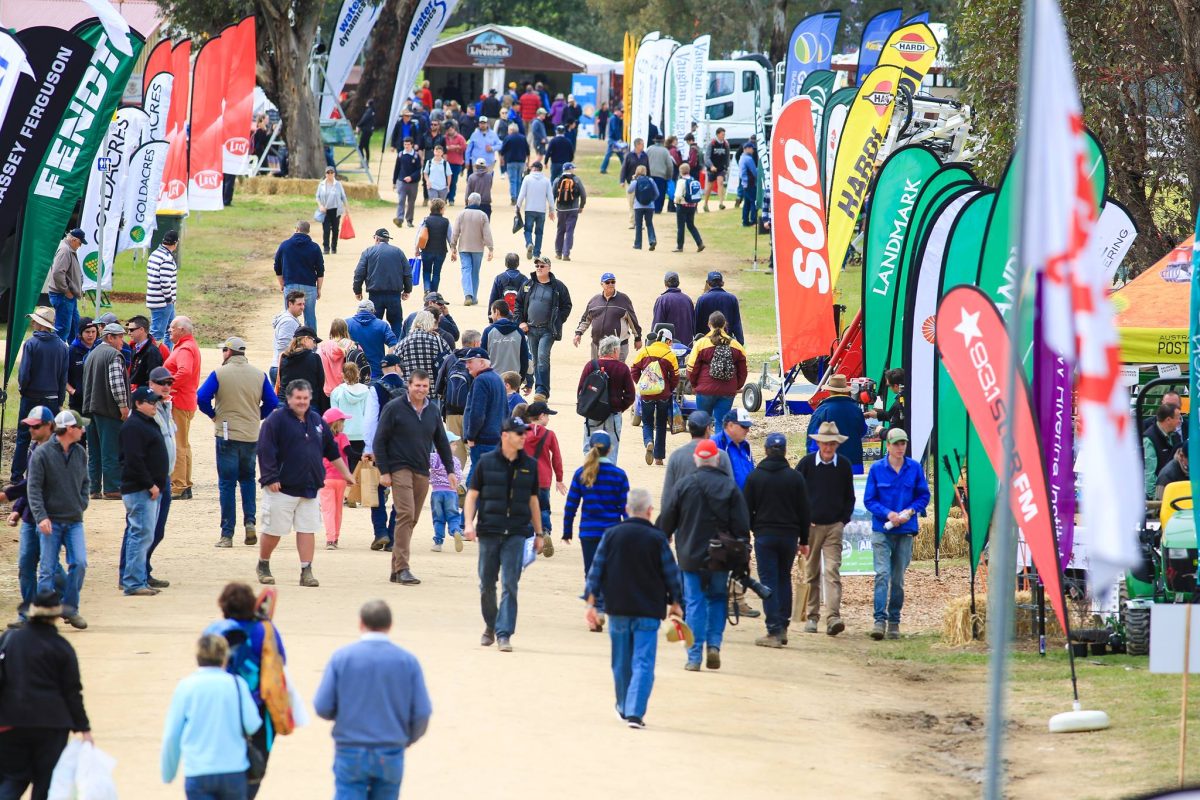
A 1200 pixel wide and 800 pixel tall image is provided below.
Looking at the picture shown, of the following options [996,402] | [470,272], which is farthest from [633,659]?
[470,272]

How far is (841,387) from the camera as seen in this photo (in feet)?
52.0

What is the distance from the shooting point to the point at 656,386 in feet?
59.8

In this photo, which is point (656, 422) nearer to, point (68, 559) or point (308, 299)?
point (308, 299)

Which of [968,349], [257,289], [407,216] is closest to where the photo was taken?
[968,349]

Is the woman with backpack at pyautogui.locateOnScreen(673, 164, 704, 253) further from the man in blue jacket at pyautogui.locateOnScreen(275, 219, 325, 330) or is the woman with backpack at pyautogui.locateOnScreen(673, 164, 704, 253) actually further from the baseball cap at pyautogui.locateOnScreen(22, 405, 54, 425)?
the baseball cap at pyautogui.locateOnScreen(22, 405, 54, 425)

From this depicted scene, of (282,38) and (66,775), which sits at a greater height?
(282,38)

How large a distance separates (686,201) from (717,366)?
1542 cm

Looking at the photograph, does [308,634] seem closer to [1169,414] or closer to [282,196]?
[1169,414]

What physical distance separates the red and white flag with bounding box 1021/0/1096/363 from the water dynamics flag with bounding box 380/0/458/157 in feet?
107

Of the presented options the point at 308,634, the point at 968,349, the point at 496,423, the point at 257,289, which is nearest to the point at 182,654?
the point at 308,634

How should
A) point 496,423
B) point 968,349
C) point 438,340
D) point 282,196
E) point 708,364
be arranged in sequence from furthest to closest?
1. point 282,196
2. point 708,364
3. point 438,340
4. point 496,423
5. point 968,349

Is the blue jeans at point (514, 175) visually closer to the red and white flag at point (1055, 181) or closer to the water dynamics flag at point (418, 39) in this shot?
the water dynamics flag at point (418, 39)

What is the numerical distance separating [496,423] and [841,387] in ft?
10.6

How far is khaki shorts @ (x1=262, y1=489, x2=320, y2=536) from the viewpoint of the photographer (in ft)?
43.7
